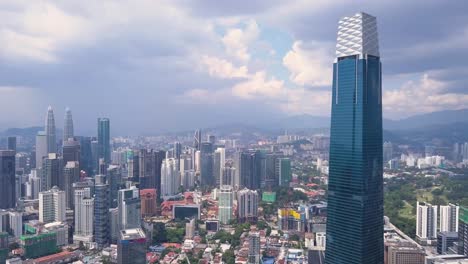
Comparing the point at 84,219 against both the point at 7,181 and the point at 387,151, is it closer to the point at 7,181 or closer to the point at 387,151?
the point at 7,181

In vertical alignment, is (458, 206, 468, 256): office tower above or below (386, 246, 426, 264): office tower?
above

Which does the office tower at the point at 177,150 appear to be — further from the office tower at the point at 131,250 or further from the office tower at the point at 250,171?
the office tower at the point at 131,250

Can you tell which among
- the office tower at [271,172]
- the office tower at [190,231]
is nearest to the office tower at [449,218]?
the office tower at [190,231]

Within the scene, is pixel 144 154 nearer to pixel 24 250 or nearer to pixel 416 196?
pixel 24 250

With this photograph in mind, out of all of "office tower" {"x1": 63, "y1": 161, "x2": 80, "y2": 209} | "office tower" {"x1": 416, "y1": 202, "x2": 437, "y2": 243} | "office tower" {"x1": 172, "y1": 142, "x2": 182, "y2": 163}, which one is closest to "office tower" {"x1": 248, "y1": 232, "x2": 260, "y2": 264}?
"office tower" {"x1": 416, "y1": 202, "x2": 437, "y2": 243}

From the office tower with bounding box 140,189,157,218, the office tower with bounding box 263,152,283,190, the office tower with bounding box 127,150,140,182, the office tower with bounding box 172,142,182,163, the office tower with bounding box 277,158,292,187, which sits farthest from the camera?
the office tower with bounding box 172,142,182,163

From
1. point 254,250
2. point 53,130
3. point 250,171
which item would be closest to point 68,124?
point 53,130

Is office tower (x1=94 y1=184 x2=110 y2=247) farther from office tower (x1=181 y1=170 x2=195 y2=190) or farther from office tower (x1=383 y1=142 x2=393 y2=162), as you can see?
office tower (x1=383 y1=142 x2=393 y2=162)
